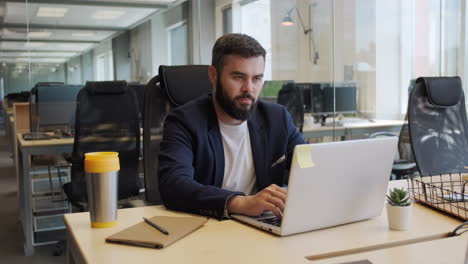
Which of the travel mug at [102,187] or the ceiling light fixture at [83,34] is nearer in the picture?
the travel mug at [102,187]

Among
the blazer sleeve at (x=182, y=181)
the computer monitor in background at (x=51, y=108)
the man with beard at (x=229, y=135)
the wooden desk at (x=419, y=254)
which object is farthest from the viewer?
the computer monitor in background at (x=51, y=108)

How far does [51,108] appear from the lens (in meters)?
4.12

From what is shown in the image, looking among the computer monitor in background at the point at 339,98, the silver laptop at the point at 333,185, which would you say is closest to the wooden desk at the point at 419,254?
the silver laptop at the point at 333,185

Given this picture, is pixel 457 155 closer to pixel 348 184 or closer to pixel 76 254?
pixel 348 184

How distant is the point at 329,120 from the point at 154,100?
282 centimetres

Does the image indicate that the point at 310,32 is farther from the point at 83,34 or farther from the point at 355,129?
the point at 83,34

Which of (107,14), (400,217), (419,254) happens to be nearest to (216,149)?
(400,217)

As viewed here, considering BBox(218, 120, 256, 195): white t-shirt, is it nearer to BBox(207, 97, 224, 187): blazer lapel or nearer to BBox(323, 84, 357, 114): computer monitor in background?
BBox(207, 97, 224, 187): blazer lapel

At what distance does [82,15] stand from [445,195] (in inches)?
142

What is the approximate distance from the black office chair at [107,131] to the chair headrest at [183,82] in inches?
44.0

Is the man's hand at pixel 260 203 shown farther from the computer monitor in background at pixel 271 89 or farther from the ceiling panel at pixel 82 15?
the ceiling panel at pixel 82 15

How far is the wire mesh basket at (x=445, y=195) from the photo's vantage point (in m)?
1.47

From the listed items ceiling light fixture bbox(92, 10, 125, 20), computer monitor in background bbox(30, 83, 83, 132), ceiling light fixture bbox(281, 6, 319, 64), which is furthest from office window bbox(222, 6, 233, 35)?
computer monitor in background bbox(30, 83, 83, 132)

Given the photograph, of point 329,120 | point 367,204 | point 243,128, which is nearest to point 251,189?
point 243,128
